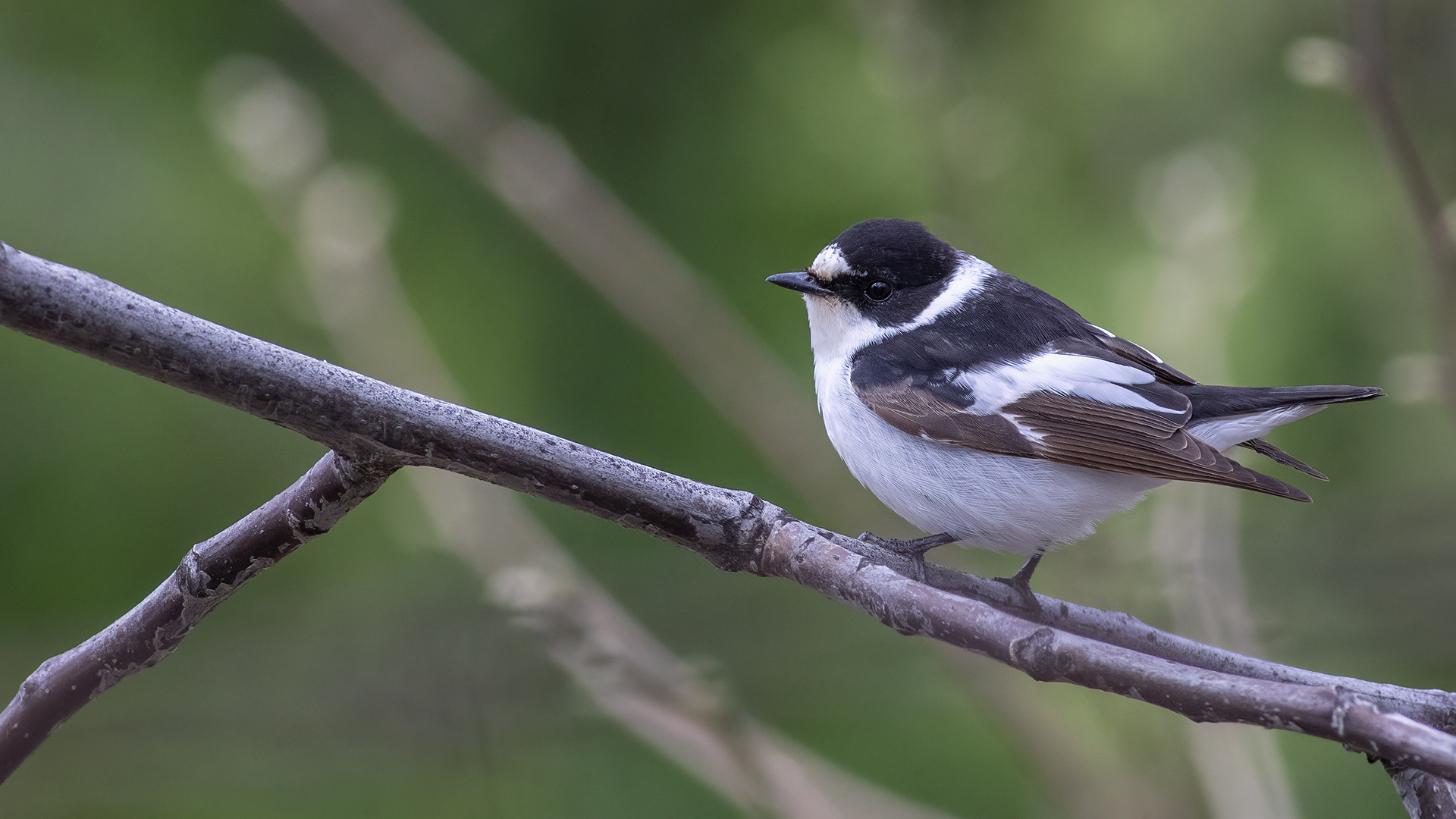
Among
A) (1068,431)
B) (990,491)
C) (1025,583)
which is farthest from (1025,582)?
(1068,431)

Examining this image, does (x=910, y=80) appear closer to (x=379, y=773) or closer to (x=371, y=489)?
(x=371, y=489)

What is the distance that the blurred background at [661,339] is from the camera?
258 cm

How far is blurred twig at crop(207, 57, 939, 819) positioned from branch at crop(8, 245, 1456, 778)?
579 mm

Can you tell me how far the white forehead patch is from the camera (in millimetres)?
2377

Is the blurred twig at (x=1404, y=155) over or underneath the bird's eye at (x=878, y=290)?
underneath

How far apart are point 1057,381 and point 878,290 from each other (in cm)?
45

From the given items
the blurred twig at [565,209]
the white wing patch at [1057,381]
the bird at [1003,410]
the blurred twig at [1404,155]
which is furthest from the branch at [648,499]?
the blurred twig at [565,209]

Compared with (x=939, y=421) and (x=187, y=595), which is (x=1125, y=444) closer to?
(x=939, y=421)

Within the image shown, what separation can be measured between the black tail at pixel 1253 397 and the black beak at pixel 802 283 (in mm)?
725

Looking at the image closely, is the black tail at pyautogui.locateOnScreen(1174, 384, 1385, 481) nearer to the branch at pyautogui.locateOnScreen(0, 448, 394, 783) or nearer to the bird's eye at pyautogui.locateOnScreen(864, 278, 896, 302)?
the bird's eye at pyautogui.locateOnScreen(864, 278, 896, 302)

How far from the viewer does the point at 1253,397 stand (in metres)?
2.05

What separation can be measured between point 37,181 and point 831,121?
243 centimetres

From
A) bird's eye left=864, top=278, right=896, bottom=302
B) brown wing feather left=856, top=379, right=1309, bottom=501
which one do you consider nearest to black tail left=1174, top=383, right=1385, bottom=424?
brown wing feather left=856, top=379, right=1309, bottom=501

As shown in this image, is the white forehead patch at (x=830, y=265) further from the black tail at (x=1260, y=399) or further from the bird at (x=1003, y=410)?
the black tail at (x=1260, y=399)
